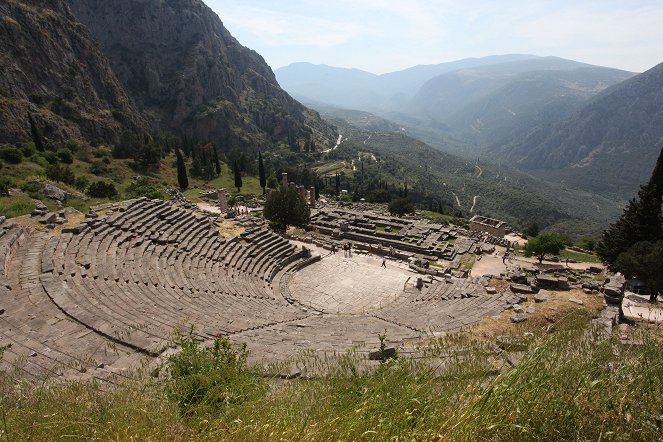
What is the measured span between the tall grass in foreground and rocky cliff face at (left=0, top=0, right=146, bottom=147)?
247ft

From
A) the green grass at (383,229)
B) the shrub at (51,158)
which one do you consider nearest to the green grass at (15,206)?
the shrub at (51,158)

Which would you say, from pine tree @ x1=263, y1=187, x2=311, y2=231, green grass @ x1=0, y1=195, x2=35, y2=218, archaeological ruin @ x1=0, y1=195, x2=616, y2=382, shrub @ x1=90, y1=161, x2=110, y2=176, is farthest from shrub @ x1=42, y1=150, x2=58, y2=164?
pine tree @ x1=263, y1=187, x2=311, y2=231

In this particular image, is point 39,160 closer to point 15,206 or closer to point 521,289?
point 15,206

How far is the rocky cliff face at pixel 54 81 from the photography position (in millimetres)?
68312

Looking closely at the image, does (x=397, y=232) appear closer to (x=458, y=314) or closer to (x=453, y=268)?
(x=453, y=268)

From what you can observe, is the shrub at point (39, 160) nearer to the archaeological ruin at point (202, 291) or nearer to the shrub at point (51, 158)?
the shrub at point (51, 158)

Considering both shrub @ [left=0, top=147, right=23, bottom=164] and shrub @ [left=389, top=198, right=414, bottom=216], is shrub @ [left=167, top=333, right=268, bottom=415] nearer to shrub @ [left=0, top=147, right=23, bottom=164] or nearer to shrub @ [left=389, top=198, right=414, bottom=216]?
shrub @ [left=0, top=147, right=23, bottom=164]

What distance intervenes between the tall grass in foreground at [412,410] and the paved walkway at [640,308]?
13.2 m

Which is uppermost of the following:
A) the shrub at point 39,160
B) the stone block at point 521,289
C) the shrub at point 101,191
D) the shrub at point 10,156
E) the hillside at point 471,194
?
the shrub at point 10,156

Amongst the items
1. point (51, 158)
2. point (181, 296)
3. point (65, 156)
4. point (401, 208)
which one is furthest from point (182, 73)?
point (181, 296)

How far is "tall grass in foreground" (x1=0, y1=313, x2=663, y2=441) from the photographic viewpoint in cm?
378

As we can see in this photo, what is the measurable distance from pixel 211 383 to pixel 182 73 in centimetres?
14677

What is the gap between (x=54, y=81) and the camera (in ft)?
274

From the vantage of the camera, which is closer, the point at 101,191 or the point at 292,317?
the point at 292,317
